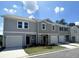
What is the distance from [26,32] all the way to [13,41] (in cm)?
343

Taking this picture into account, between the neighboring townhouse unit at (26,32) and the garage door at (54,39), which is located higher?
the neighboring townhouse unit at (26,32)

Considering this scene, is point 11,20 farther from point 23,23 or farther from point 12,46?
point 12,46

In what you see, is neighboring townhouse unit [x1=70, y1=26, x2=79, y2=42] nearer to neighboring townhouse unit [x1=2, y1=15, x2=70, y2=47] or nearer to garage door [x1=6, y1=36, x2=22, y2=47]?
neighboring townhouse unit [x1=2, y1=15, x2=70, y2=47]

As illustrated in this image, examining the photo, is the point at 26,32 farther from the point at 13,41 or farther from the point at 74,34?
the point at 74,34

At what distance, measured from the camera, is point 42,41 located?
31859mm

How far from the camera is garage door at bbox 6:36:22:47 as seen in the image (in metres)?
24.3

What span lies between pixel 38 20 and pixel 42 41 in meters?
5.06

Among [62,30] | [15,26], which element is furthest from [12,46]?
[62,30]

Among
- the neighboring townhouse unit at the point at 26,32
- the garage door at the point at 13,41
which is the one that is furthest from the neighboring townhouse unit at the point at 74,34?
the garage door at the point at 13,41

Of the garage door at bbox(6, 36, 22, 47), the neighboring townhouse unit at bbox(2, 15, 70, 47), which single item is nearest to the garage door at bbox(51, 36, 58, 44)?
the neighboring townhouse unit at bbox(2, 15, 70, 47)

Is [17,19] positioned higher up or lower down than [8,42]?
higher up

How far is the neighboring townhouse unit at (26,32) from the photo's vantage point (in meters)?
24.6

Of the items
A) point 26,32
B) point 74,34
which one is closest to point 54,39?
point 26,32

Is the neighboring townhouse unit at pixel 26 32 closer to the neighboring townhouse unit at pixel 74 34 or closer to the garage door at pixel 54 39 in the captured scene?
the garage door at pixel 54 39
